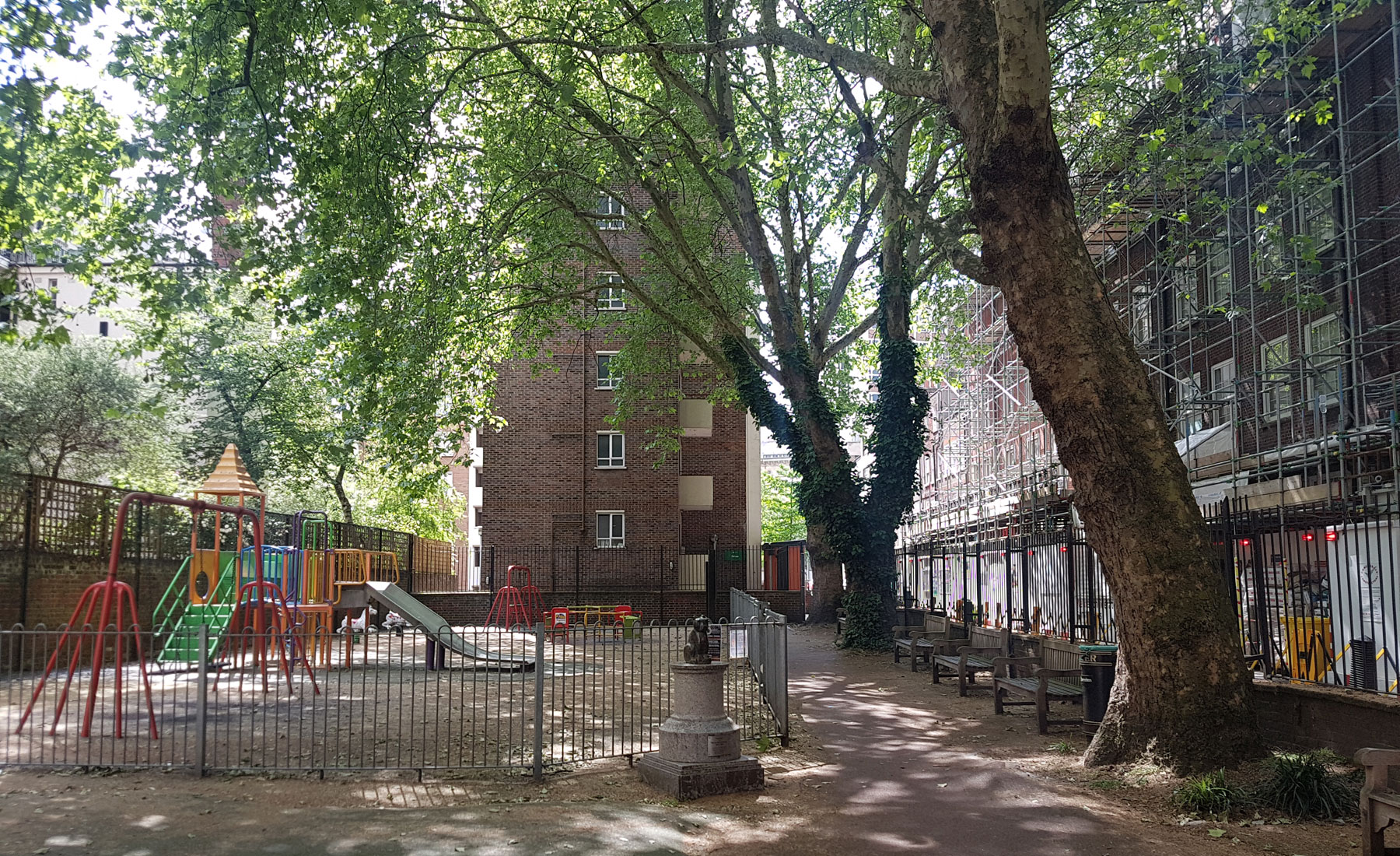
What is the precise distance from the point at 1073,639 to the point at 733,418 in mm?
24950

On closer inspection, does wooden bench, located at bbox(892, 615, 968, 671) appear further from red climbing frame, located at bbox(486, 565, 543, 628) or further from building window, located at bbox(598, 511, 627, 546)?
building window, located at bbox(598, 511, 627, 546)

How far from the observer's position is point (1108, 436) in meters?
9.21

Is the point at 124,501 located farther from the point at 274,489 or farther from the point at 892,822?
the point at 274,489

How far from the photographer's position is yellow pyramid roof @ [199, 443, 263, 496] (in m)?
17.8

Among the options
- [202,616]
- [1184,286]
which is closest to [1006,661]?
[202,616]

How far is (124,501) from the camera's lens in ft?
39.9

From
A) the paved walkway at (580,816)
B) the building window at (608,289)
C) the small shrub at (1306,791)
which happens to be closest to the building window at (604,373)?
the building window at (608,289)

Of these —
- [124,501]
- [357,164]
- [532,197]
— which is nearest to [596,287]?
[532,197]

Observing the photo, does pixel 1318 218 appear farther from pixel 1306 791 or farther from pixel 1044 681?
pixel 1306 791

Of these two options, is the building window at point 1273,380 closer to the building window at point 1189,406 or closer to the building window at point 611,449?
the building window at point 1189,406

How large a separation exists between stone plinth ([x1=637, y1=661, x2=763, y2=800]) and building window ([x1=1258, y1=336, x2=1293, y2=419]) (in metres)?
14.8

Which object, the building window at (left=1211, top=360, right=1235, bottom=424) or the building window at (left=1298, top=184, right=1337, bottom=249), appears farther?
the building window at (left=1211, top=360, right=1235, bottom=424)

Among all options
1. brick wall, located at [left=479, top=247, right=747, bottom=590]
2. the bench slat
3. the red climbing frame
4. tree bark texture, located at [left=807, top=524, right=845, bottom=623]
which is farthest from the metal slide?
brick wall, located at [left=479, top=247, right=747, bottom=590]

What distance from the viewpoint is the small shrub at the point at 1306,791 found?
7637 millimetres
